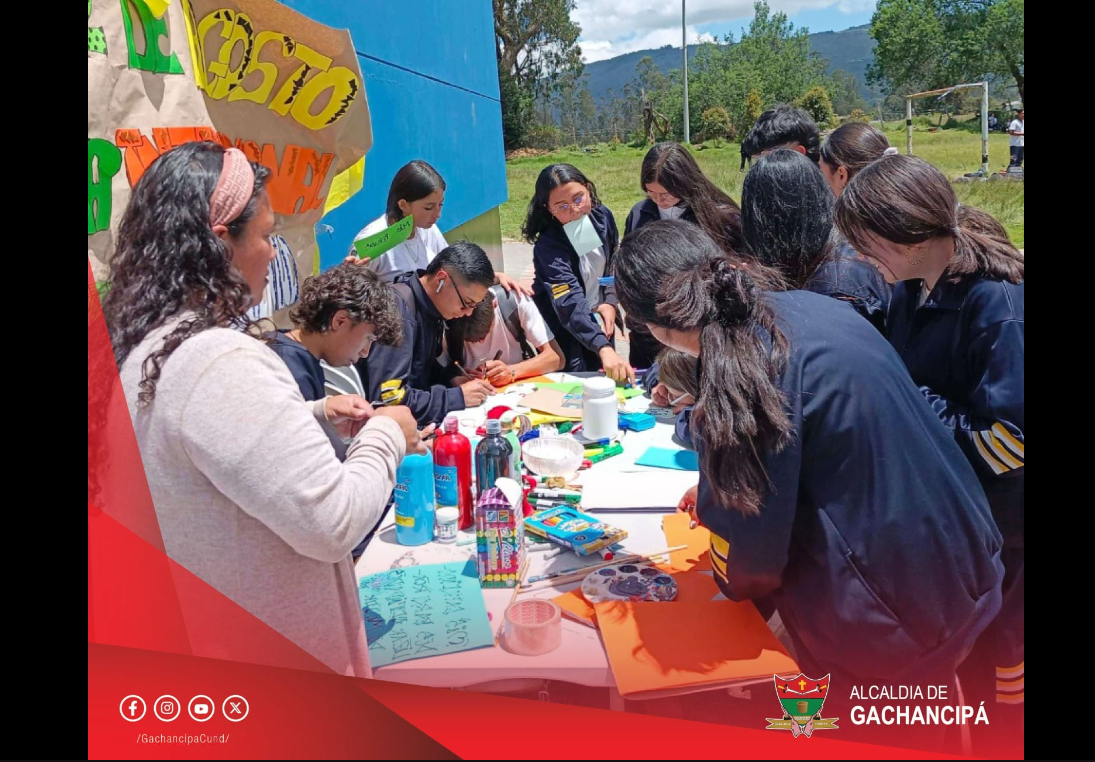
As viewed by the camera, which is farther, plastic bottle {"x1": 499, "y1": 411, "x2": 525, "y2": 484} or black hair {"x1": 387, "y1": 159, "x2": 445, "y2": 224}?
black hair {"x1": 387, "y1": 159, "x2": 445, "y2": 224}

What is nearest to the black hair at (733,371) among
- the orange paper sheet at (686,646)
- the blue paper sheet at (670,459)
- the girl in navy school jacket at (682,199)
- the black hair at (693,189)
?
the orange paper sheet at (686,646)

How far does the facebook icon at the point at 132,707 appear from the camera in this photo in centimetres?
144

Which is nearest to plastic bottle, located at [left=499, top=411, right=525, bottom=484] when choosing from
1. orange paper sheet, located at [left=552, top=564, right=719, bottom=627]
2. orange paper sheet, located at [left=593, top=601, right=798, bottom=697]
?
orange paper sheet, located at [left=552, top=564, right=719, bottom=627]

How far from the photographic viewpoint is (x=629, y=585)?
5.62 ft

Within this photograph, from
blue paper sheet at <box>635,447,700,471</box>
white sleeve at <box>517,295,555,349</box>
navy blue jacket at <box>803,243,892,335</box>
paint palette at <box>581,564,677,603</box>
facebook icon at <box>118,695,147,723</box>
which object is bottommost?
facebook icon at <box>118,695,147,723</box>

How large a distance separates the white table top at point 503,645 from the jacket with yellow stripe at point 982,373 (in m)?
0.76

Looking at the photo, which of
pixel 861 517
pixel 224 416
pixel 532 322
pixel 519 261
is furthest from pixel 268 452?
pixel 519 261

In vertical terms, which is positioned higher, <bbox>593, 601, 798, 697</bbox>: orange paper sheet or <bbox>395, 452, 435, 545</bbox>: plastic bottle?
<bbox>395, 452, 435, 545</bbox>: plastic bottle

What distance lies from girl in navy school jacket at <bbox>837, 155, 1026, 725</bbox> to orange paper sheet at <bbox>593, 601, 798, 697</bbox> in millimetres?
677

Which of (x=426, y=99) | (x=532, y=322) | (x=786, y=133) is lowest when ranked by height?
(x=532, y=322)

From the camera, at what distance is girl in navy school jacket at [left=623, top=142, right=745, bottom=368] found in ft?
11.1

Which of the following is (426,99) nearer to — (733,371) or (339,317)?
(339,317)

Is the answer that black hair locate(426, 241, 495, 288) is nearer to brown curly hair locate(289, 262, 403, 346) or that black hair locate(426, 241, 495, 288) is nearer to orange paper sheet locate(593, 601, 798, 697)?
brown curly hair locate(289, 262, 403, 346)

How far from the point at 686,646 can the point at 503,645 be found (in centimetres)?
36
